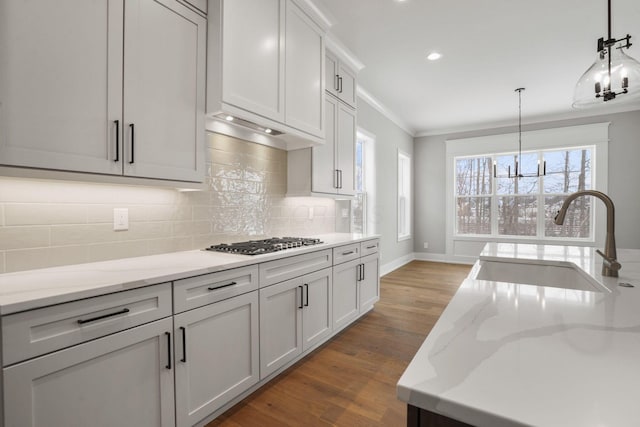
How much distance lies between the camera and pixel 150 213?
6.25ft

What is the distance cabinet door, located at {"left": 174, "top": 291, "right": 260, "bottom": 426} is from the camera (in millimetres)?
1485

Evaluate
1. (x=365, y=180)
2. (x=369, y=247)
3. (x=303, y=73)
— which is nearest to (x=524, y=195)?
(x=365, y=180)

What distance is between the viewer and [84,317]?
3.77 feet

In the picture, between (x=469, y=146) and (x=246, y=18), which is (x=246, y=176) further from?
(x=469, y=146)

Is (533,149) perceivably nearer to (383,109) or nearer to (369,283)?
(383,109)

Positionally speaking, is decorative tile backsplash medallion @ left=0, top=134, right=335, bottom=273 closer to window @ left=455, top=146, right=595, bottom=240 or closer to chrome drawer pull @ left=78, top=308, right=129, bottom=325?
chrome drawer pull @ left=78, top=308, right=129, bottom=325

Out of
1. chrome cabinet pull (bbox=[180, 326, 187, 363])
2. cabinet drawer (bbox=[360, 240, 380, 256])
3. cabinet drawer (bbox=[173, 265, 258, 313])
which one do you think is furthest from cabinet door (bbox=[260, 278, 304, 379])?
cabinet drawer (bbox=[360, 240, 380, 256])

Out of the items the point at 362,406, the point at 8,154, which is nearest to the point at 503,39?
the point at 362,406

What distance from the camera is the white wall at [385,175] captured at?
15.8 feet

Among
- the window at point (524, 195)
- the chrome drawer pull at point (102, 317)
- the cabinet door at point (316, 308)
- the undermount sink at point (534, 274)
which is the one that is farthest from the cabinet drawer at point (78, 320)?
the window at point (524, 195)

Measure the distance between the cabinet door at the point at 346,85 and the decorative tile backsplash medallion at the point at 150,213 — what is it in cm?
97

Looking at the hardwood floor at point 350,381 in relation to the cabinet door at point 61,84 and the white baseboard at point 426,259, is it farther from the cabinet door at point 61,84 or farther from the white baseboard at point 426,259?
the white baseboard at point 426,259

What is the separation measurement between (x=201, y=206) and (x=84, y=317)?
1150 mm

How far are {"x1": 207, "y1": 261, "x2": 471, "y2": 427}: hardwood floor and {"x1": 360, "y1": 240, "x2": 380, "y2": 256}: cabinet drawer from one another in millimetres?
714
